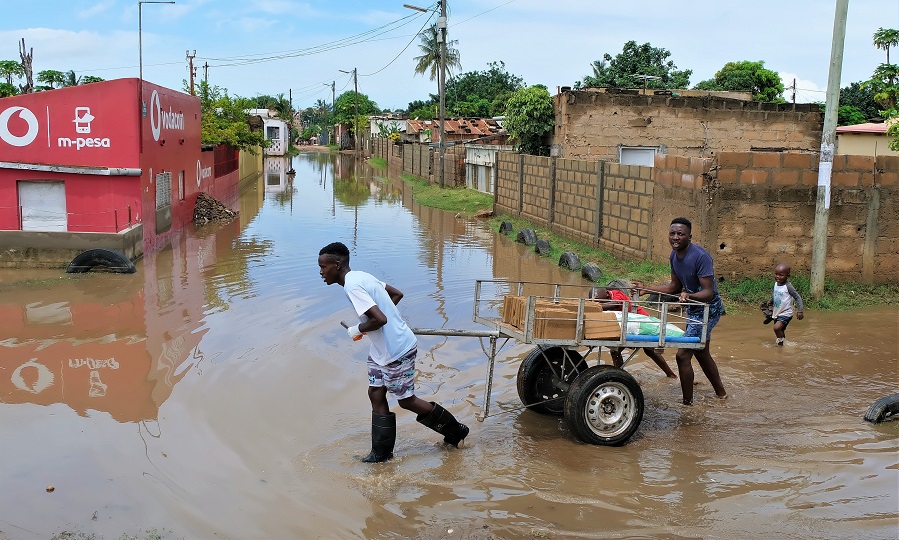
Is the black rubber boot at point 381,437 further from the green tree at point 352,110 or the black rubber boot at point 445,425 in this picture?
the green tree at point 352,110

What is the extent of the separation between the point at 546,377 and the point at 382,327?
82.5 inches

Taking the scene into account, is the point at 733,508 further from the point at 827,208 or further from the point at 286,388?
the point at 827,208

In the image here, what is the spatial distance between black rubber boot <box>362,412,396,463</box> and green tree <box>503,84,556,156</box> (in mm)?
19275

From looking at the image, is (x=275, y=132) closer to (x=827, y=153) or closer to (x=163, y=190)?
(x=163, y=190)

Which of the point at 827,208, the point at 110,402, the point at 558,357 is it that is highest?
the point at 827,208

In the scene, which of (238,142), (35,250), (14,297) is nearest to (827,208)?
(14,297)

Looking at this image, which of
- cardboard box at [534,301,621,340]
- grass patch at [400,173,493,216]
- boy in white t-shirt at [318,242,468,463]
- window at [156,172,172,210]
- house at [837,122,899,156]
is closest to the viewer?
boy in white t-shirt at [318,242,468,463]

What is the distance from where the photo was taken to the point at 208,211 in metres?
25.7

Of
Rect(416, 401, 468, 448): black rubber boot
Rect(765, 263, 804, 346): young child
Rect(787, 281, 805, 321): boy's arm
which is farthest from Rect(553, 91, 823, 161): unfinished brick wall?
Rect(416, 401, 468, 448): black rubber boot

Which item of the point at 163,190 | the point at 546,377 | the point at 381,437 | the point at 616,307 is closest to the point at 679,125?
the point at 163,190

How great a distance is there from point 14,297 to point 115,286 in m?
1.62

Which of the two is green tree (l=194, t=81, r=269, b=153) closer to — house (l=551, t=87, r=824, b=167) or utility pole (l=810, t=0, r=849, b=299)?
house (l=551, t=87, r=824, b=167)

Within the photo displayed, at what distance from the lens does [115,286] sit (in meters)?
13.9

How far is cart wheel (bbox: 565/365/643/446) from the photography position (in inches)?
255
